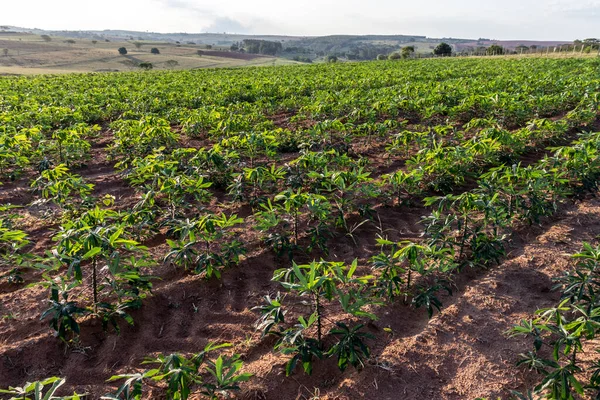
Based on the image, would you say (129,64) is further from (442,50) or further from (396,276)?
(396,276)

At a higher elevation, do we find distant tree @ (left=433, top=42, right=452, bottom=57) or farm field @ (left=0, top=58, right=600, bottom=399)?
distant tree @ (left=433, top=42, right=452, bottom=57)

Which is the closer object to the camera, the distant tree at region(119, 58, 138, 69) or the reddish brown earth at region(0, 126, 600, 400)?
the reddish brown earth at region(0, 126, 600, 400)

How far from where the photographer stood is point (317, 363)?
2615 mm

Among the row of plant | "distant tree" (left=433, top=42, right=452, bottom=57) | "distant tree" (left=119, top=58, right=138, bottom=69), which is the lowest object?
the row of plant

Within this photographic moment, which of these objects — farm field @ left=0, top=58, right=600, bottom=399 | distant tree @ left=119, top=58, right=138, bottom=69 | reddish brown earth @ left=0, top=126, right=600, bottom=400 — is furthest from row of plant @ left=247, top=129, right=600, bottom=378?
distant tree @ left=119, top=58, right=138, bottom=69

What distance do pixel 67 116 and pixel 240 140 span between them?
206 inches

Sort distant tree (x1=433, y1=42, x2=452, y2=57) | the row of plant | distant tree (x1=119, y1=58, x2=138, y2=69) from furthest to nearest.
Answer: distant tree (x1=119, y1=58, x2=138, y2=69), distant tree (x1=433, y1=42, x2=452, y2=57), the row of plant

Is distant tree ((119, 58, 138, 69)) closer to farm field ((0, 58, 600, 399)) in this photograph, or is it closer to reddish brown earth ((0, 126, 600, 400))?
farm field ((0, 58, 600, 399))

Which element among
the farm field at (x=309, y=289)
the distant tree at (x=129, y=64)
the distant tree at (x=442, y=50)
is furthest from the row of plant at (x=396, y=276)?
the distant tree at (x=129, y=64)

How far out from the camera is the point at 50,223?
14.9 feet

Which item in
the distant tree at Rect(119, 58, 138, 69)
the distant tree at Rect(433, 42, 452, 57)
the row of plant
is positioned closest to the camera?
the row of plant

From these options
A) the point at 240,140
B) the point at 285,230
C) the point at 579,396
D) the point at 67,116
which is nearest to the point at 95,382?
the point at 285,230

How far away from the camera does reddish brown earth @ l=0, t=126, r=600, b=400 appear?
245 cm

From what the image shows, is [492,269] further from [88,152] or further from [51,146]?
[88,152]
